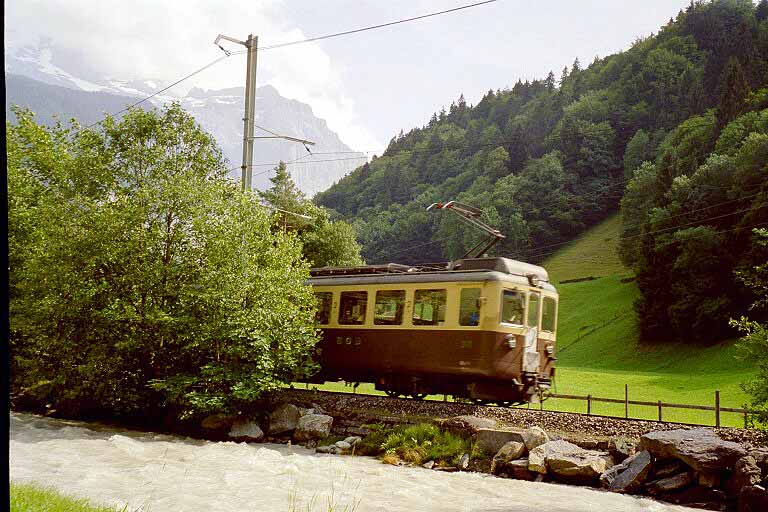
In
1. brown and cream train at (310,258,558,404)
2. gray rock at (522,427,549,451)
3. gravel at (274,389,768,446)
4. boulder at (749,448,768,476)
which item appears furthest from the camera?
brown and cream train at (310,258,558,404)

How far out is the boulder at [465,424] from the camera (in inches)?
636

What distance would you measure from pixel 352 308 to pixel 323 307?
4.37ft

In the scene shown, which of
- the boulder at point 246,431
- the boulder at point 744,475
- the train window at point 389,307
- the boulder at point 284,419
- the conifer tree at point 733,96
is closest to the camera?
the boulder at point 744,475

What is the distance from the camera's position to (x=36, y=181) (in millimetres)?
27516

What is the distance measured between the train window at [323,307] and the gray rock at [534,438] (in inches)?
309

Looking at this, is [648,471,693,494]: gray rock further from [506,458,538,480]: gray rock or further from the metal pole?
the metal pole

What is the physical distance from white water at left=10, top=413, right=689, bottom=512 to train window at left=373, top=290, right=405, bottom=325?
4010mm

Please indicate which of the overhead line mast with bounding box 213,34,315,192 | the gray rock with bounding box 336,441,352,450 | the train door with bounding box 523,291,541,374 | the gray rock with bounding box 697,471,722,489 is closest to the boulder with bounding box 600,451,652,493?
the gray rock with bounding box 697,471,722,489

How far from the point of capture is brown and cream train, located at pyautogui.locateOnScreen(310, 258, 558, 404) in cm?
1755

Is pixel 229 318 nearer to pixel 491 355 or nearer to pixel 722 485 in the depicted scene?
pixel 491 355

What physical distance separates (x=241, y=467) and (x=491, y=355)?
245 inches

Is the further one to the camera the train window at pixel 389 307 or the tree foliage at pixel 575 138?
the tree foliage at pixel 575 138

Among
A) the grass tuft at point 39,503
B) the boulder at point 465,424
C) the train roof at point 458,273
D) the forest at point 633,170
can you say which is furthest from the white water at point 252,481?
the forest at point 633,170

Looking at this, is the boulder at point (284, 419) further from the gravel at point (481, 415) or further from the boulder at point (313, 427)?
the gravel at point (481, 415)
